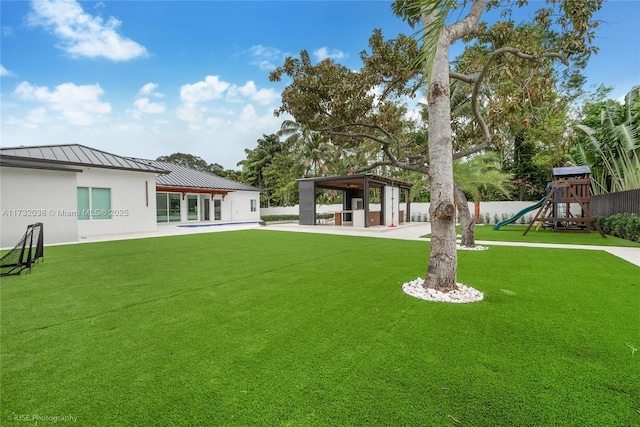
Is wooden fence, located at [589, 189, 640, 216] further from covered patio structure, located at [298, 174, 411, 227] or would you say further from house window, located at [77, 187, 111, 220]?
house window, located at [77, 187, 111, 220]

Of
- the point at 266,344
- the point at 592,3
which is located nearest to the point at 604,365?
the point at 266,344

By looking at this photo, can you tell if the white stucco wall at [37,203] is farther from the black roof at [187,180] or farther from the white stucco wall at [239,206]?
the white stucco wall at [239,206]

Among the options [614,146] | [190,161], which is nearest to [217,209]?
[614,146]

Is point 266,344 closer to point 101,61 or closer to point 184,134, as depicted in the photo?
point 101,61

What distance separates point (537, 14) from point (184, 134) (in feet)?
97.1

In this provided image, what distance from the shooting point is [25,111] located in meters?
16.1

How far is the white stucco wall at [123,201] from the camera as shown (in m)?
13.9

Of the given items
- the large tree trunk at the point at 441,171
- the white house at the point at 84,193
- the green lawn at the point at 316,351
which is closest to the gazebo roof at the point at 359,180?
the white house at the point at 84,193

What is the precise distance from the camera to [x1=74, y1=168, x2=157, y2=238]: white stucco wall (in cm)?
1395

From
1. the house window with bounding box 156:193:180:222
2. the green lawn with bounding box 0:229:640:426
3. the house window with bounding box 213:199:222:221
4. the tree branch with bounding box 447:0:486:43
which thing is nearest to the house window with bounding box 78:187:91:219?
the house window with bounding box 156:193:180:222

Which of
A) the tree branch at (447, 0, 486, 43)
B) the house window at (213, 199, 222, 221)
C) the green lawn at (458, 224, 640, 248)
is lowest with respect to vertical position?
the green lawn at (458, 224, 640, 248)

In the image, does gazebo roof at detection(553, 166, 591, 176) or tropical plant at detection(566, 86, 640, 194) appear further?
gazebo roof at detection(553, 166, 591, 176)

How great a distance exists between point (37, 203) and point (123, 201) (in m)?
4.40

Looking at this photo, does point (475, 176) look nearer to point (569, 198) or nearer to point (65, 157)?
point (569, 198)
